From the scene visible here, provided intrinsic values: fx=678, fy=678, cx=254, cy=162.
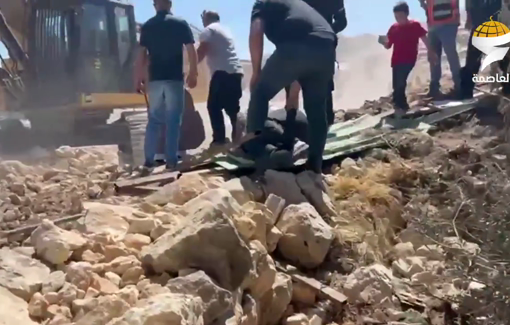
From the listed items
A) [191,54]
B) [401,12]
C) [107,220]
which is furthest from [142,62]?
[401,12]

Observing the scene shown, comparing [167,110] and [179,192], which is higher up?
[167,110]

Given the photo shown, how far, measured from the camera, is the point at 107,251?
8.65ft

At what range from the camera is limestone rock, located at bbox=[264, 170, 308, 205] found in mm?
3662

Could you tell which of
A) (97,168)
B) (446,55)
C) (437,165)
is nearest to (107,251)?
(97,168)

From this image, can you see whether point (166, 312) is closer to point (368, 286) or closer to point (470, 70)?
point (368, 286)

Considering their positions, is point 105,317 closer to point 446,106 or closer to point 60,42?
point 446,106

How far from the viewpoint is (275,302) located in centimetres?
288

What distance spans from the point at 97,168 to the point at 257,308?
7.65ft

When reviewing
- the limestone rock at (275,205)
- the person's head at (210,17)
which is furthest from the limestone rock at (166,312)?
the person's head at (210,17)

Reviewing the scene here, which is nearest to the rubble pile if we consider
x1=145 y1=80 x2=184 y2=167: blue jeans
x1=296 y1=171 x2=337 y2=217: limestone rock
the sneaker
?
the sneaker

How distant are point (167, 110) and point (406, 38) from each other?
2453 millimetres

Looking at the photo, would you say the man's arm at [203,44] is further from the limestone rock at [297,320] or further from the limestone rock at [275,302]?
the limestone rock at [297,320]

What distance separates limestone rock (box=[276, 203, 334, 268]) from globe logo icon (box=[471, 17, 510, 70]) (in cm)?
263

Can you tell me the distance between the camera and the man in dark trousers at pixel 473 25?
566cm
